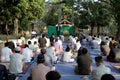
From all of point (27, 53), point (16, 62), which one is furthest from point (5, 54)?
point (16, 62)

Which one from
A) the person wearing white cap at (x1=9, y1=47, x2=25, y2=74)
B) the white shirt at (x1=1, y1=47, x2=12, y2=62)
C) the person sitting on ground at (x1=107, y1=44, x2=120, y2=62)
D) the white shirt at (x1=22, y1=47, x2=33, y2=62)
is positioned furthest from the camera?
the person sitting on ground at (x1=107, y1=44, x2=120, y2=62)

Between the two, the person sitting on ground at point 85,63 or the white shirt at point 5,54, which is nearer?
the person sitting on ground at point 85,63

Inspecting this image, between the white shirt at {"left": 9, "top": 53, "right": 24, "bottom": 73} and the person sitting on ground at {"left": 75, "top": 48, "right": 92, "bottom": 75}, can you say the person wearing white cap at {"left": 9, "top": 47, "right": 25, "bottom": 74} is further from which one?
the person sitting on ground at {"left": 75, "top": 48, "right": 92, "bottom": 75}

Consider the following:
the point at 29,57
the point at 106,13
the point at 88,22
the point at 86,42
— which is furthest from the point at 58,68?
the point at 88,22

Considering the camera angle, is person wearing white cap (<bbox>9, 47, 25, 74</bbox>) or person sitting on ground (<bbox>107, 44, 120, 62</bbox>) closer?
person wearing white cap (<bbox>9, 47, 25, 74</bbox>)

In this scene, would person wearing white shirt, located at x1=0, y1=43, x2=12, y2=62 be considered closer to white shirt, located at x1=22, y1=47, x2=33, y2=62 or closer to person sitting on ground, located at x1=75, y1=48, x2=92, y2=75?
white shirt, located at x1=22, y1=47, x2=33, y2=62

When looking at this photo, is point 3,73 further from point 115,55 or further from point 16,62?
point 115,55

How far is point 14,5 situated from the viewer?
4253 cm

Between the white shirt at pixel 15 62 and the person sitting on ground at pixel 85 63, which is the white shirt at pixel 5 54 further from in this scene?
the person sitting on ground at pixel 85 63

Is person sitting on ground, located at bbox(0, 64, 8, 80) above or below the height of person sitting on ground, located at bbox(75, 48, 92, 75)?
above

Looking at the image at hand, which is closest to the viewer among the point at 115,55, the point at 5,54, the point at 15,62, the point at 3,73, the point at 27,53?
the point at 3,73

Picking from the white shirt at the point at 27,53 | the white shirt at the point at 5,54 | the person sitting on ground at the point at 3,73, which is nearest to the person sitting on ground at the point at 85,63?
the white shirt at the point at 5,54

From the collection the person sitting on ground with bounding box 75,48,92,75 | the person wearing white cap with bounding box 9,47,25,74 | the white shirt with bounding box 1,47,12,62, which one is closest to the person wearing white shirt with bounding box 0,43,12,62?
the white shirt with bounding box 1,47,12,62

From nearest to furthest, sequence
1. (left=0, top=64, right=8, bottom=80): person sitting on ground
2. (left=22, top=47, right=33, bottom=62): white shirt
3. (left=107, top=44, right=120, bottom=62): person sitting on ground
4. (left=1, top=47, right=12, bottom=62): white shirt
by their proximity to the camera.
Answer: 1. (left=0, top=64, right=8, bottom=80): person sitting on ground
2. (left=1, top=47, right=12, bottom=62): white shirt
3. (left=22, top=47, right=33, bottom=62): white shirt
4. (left=107, top=44, right=120, bottom=62): person sitting on ground
